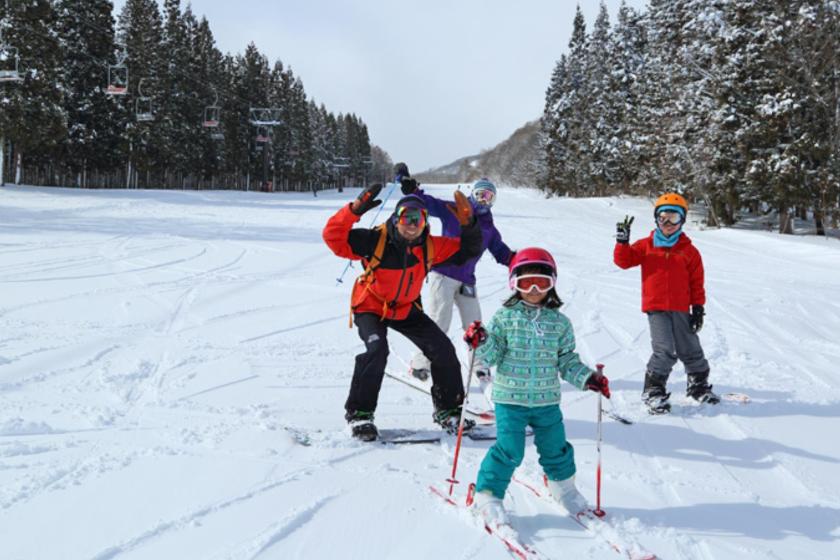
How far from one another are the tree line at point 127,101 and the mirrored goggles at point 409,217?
24853mm

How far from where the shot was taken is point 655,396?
15.5 ft

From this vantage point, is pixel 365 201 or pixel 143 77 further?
pixel 143 77

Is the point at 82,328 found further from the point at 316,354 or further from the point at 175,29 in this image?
the point at 175,29

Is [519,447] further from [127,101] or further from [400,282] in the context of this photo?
[127,101]

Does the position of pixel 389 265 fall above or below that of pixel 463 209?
below

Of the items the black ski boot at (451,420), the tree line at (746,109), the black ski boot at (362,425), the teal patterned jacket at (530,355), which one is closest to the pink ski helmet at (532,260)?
the teal patterned jacket at (530,355)

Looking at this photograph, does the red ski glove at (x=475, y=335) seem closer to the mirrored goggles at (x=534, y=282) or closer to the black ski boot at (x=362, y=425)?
the mirrored goggles at (x=534, y=282)

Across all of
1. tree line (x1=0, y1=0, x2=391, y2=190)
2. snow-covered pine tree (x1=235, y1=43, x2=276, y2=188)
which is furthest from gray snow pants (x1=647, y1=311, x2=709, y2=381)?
snow-covered pine tree (x1=235, y1=43, x2=276, y2=188)

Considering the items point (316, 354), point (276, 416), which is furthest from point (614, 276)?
point (276, 416)

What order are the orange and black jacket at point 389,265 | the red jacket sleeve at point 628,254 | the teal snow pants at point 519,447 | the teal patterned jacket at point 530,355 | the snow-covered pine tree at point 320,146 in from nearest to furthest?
1. the teal snow pants at point 519,447
2. the teal patterned jacket at point 530,355
3. the orange and black jacket at point 389,265
4. the red jacket sleeve at point 628,254
5. the snow-covered pine tree at point 320,146

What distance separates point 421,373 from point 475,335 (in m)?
2.47

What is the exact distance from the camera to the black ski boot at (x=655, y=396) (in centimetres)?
466

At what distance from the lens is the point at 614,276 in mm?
12273

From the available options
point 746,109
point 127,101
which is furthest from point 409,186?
point 127,101
